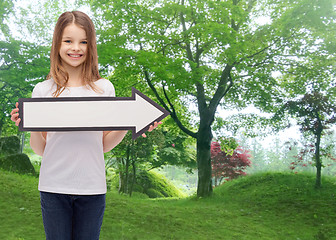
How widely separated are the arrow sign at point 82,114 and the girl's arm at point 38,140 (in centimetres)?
9

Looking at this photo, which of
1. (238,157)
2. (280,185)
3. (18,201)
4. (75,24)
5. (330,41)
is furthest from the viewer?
(238,157)

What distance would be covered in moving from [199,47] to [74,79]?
1211cm

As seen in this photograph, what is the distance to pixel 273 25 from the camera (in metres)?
12.3

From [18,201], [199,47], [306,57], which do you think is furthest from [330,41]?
[18,201]

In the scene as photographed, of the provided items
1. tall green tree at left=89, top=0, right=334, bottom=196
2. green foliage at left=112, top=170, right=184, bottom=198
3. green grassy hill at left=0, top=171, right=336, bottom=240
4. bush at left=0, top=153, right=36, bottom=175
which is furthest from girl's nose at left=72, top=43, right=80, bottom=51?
green foliage at left=112, top=170, right=184, bottom=198

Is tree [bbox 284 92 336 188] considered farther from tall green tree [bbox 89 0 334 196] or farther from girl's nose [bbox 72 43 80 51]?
girl's nose [bbox 72 43 80 51]

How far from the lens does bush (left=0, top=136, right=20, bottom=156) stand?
43.1 ft

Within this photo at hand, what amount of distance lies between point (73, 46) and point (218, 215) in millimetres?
8544

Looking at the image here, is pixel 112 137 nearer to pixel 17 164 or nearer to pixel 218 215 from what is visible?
pixel 218 215

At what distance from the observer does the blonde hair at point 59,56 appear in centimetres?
202

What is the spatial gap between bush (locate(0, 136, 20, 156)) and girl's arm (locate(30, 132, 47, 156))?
41.2 ft

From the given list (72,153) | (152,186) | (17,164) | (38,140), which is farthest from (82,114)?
(152,186)

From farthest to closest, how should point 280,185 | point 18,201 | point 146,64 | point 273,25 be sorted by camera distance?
point 280,185 < point 273,25 < point 146,64 < point 18,201

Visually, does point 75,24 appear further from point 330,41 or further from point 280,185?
point 280,185
